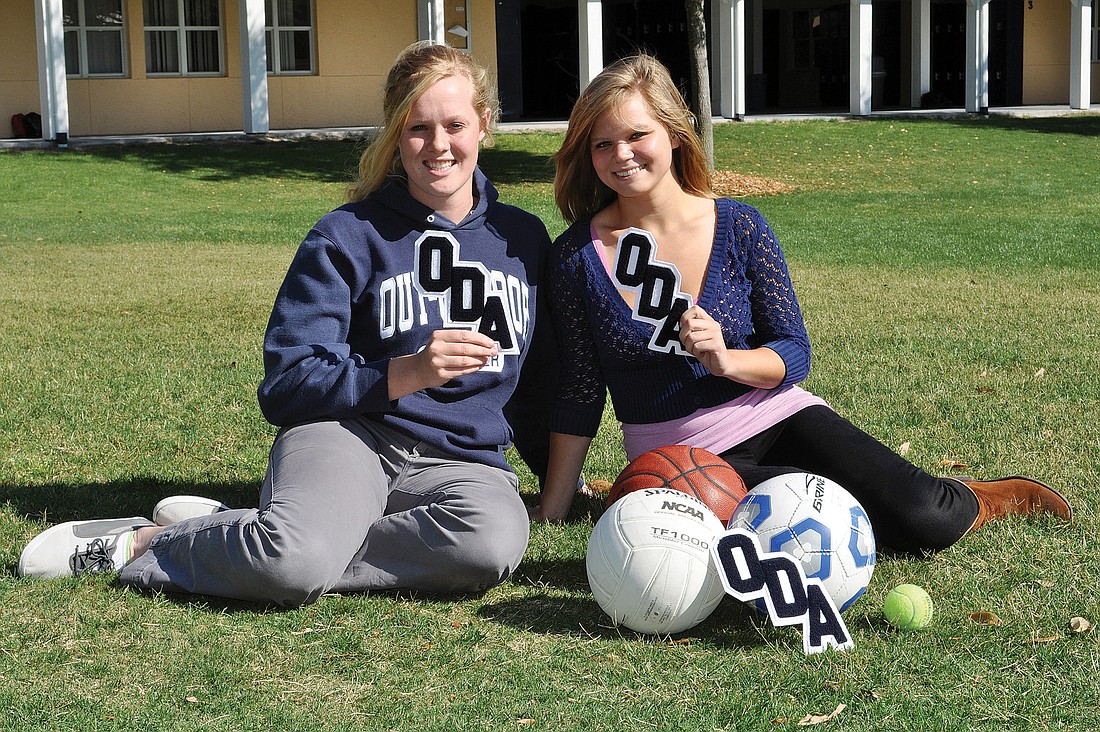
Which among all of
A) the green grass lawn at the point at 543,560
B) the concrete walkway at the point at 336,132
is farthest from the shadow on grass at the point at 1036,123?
the green grass lawn at the point at 543,560

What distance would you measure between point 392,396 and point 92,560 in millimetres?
1159

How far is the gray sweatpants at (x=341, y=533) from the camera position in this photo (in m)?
3.80

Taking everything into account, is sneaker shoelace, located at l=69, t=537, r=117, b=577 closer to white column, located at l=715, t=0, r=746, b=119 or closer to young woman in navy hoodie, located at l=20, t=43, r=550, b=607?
young woman in navy hoodie, located at l=20, t=43, r=550, b=607

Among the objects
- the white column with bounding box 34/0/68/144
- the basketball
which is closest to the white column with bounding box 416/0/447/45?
the white column with bounding box 34/0/68/144

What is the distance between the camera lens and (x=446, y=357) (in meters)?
3.83

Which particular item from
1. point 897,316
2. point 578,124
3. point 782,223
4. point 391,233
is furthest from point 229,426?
point 782,223

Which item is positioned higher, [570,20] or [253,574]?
[570,20]

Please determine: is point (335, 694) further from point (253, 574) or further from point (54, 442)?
point (54, 442)

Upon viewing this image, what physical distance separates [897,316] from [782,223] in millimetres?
7012

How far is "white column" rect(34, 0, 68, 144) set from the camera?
23422 millimetres

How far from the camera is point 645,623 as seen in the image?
3662 mm

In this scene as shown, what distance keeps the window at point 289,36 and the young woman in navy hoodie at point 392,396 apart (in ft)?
81.5

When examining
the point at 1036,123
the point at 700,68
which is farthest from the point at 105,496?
the point at 1036,123

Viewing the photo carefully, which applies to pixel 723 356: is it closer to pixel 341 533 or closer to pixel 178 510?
pixel 341 533
